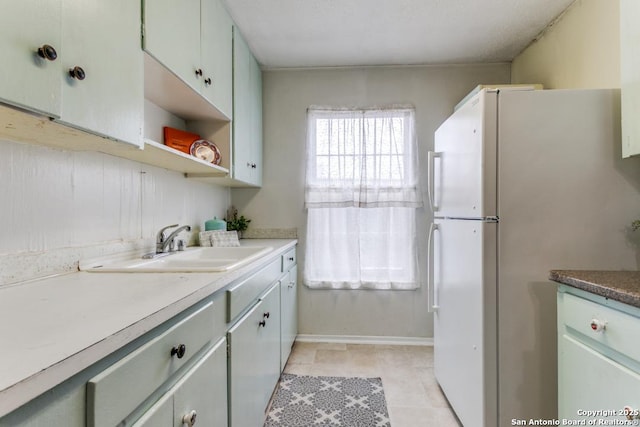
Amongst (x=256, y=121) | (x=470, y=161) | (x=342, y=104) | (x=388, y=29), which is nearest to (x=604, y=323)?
(x=470, y=161)

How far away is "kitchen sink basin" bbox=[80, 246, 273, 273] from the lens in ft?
3.77

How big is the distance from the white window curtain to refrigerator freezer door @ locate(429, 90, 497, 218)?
0.71 meters

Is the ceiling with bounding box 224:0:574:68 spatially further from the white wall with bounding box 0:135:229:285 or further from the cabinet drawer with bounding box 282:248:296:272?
the cabinet drawer with bounding box 282:248:296:272

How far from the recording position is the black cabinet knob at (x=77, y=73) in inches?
32.0

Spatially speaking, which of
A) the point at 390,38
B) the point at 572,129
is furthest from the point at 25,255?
the point at 390,38

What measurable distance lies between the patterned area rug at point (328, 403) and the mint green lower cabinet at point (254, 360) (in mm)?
128

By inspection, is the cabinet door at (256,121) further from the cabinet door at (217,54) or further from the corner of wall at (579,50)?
the corner of wall at (579,50)

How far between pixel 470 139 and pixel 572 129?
0.41 metres

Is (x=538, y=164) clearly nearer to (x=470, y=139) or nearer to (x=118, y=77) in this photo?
(x=470, y=139)

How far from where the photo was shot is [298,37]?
7.26 ft

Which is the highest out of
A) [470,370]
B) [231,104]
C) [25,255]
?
[231,104]

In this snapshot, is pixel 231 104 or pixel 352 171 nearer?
pixel 231 104

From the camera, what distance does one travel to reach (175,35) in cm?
129

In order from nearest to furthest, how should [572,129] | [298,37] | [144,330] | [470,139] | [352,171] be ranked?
[144,330]
[572,129]
[470,139]
[298,37]
[352,171]
